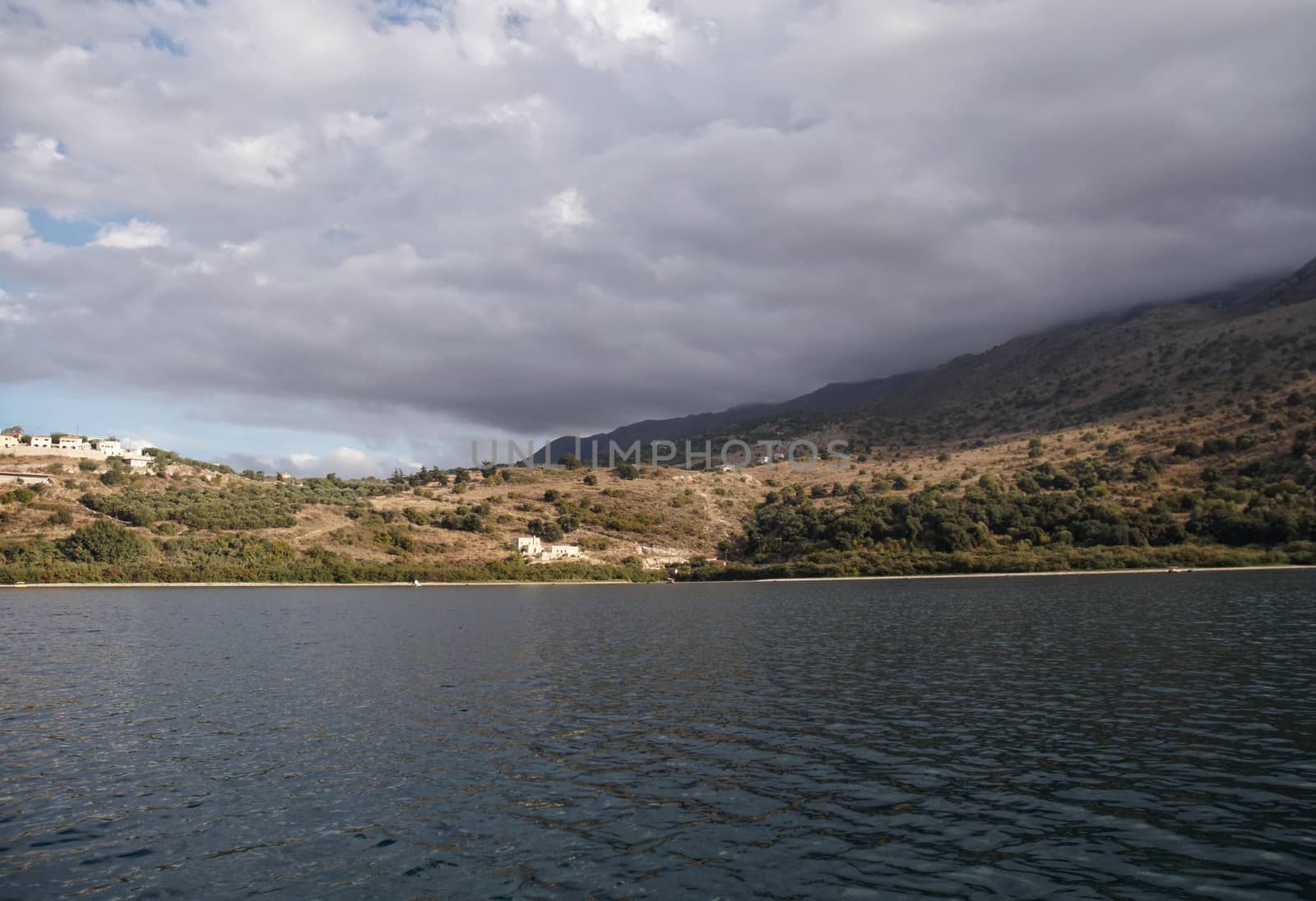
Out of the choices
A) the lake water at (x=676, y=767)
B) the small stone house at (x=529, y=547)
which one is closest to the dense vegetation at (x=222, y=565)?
the small stone house at (x=529, y=547)

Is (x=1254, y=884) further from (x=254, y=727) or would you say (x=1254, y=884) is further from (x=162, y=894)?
(x=254, y=727)

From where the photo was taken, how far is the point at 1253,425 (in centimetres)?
13175

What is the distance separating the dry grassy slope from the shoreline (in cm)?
856

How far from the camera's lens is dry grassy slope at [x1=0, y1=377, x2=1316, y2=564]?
133 meters

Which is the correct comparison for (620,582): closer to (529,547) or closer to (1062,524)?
(529,547)

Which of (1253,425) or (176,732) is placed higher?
(1253,425)

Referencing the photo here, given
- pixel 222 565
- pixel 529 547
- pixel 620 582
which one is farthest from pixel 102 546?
pixel 620 582

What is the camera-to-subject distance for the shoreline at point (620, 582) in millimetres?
101688

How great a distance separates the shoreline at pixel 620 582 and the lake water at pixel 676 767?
58.3 meters

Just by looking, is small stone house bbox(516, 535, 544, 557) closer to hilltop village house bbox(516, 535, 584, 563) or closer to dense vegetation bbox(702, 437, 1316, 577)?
hilltop village house bbox(516, 535, 584, 563)

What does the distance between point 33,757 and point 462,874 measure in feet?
53.5

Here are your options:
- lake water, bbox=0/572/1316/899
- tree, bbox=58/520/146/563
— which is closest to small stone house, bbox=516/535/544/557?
tree, bbox=58/520/146/563

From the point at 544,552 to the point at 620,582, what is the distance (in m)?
14.3

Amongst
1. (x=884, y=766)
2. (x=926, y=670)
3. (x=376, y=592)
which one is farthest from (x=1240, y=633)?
(x=376, y=592)
